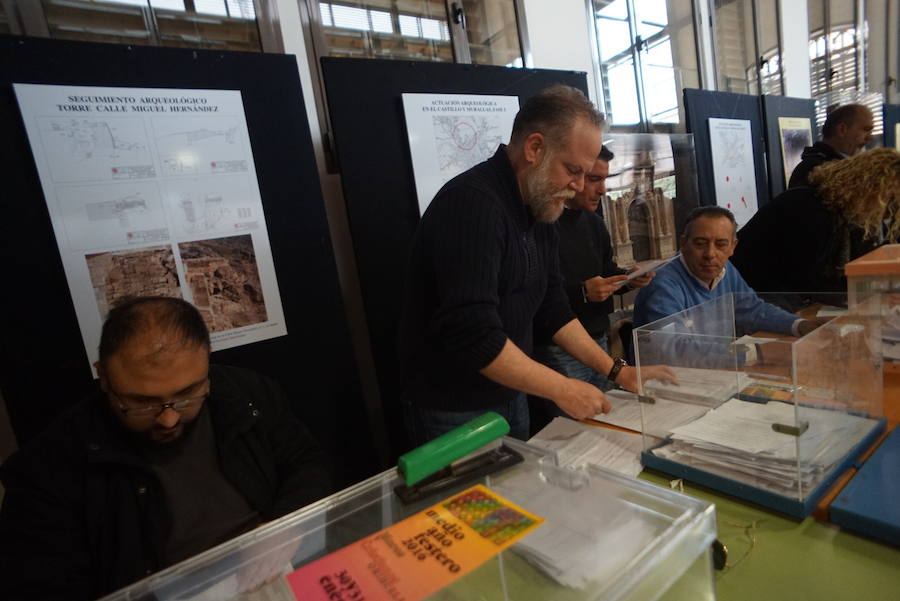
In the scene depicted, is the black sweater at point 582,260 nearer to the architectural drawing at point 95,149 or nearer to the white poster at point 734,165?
the architectural drawing at point 95,149

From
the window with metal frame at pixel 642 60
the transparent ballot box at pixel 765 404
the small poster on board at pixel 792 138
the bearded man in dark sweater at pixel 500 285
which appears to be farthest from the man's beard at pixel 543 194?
the small poster on board at pixel 792 138

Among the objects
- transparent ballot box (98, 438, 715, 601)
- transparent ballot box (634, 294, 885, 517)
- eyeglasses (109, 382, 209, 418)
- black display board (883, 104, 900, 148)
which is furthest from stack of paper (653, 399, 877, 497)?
black display board (883, 104, 900, 148)

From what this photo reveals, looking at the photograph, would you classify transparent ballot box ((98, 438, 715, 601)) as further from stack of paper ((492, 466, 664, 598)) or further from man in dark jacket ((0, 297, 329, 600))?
man in dark jacket ((0, 297, 329, 600))

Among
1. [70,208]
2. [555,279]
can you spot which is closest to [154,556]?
[70,208]

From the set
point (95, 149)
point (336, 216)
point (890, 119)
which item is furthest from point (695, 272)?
point (890, 119)

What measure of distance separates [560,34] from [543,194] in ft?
Result: 7.05

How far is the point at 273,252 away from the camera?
5.91 ft

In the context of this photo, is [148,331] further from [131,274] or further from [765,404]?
[765,404]

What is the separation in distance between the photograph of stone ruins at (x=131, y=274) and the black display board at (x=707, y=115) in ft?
11.8

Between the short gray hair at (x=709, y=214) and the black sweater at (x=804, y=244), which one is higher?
the short gray hair at (x=709, y=214)

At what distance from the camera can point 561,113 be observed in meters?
1.27

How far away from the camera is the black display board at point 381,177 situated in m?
1.90

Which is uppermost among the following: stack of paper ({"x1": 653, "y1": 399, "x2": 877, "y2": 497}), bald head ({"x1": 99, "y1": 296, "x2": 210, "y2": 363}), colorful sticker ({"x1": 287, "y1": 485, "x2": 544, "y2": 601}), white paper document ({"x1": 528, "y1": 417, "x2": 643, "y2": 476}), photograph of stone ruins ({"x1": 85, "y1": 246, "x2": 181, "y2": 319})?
photograph of stone ruins ({"x1": 85, "y1": 246, "x2": 181, "y2": 319})

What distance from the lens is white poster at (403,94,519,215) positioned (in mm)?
2078
